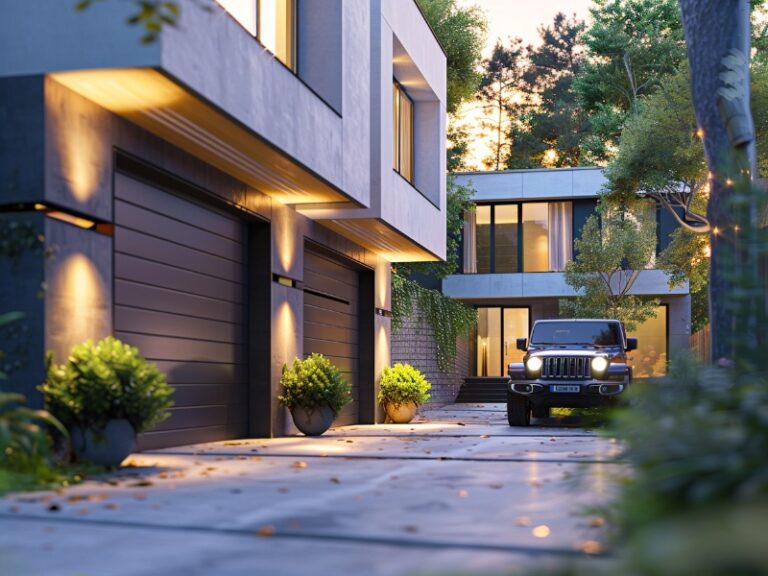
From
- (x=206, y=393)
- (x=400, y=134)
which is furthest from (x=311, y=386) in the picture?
(x=400, y=134)

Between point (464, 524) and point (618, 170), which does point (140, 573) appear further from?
point (618, 170)

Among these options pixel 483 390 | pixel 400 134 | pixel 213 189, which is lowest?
pixel 483 390

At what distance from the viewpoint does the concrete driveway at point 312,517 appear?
Answer: 4449 millimetres

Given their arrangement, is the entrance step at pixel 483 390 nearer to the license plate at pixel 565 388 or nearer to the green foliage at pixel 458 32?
the green foliage at pixel 458 32

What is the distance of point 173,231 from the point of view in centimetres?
1156

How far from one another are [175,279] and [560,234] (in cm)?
2430

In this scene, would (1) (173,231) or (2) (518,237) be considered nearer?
(1) (173,231)

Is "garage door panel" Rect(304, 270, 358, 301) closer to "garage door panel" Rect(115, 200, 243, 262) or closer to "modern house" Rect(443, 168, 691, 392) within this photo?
"garage door panel" Rect(115, 200, 243, 262)

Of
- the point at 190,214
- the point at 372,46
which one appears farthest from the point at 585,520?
the point at 372,46

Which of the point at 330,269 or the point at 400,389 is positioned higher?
the point at 330,269

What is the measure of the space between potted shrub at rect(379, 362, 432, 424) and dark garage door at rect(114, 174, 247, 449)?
5873mm

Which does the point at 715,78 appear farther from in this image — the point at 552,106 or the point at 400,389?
the point at 552,106

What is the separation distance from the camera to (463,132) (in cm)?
3938

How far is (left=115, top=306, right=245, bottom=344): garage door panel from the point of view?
1045cm
